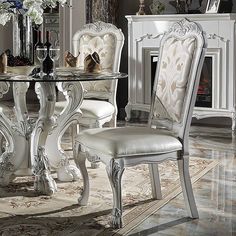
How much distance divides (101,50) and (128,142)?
6.24 feet

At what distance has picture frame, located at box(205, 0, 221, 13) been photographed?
5.98 meters

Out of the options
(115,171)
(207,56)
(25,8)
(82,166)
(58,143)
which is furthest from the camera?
(207,56)

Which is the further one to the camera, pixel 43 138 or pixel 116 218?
pixel 43 138

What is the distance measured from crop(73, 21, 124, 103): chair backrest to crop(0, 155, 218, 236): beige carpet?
0.78 metres

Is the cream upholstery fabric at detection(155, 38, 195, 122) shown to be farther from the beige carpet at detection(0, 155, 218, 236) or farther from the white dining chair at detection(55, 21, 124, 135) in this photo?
the white dining chair at detection(55, 21, 124, 135)

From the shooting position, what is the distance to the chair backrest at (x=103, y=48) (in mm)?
4594

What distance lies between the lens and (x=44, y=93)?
353cm

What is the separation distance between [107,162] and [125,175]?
122 cm

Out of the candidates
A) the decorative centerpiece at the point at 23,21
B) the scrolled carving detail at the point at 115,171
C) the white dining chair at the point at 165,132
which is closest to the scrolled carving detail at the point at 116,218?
the white dining chair at the point at 165,132

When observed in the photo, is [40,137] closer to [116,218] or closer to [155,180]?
[155,180]

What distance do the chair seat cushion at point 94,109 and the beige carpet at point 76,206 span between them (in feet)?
1.41

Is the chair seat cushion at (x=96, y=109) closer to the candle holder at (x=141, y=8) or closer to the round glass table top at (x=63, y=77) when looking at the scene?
the round glass table top at (x=63, y=77)

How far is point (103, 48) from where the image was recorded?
4625 millimetres

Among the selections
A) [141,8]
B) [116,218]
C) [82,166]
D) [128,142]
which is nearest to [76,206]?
[82,166]
